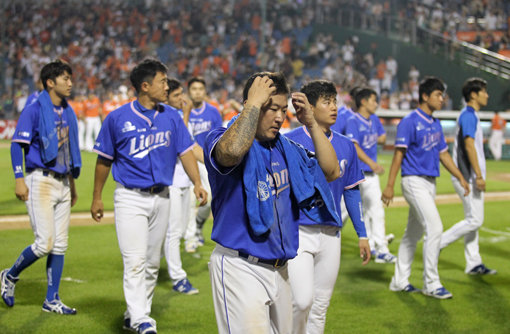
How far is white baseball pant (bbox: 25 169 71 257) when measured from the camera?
6348mm

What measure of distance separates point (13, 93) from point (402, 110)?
20.5 m

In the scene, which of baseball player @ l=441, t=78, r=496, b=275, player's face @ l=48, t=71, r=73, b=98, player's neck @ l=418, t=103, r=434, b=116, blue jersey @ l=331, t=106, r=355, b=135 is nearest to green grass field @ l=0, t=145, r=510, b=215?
blue jersey @ l=331, t=106, r=355, b=135

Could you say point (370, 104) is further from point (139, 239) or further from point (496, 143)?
point (496, 143)

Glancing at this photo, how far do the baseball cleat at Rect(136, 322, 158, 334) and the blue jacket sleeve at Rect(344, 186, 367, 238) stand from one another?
201 centimetres

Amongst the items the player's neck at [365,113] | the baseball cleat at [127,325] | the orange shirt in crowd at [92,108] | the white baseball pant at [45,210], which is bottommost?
the orange shirt in crowd at [92,108]

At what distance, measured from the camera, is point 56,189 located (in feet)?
21.2

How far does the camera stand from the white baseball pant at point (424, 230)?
7293mm

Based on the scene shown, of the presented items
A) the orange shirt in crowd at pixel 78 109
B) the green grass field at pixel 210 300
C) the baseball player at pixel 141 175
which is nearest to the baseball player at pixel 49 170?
the green grass field at pixel 210 300

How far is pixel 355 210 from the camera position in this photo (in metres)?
5.24

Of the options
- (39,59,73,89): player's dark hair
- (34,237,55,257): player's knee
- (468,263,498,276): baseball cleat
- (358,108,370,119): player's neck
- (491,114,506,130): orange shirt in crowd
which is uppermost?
(39,59,73,89): player's dark hair

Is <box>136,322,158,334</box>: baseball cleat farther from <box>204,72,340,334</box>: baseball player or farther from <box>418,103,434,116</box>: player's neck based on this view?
<box>418,103,434,116</box>: player's neck

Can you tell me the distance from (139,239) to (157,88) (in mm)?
1457

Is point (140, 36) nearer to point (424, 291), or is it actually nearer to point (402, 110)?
point (402, 110)

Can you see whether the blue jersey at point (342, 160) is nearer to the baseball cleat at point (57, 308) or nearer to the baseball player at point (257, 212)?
the baseball player at point (257, 212)
